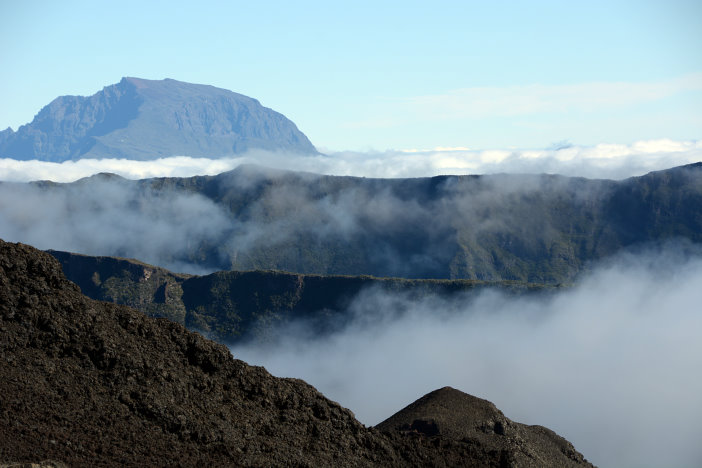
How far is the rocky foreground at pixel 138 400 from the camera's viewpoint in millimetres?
52906

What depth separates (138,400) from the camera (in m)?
57.6

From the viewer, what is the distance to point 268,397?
2596 inches

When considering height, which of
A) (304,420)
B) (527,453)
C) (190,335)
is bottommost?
(527,453)

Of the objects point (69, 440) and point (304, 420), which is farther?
point (304, 420)

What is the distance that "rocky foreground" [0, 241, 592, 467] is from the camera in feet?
174

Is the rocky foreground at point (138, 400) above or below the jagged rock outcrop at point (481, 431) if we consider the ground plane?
above

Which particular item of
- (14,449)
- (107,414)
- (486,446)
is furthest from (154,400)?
(486,446)

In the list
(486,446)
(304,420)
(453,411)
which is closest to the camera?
(304,420)

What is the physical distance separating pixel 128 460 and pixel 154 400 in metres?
6.46

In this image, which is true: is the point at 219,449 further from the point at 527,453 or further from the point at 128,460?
the point at 527,453

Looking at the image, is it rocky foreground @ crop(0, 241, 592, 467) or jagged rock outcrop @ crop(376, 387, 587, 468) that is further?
jagged rock outcrop @ crop(376, 387, 587, 468)

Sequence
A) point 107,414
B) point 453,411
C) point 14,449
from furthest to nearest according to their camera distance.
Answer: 1. point 453,411
2. point 107,414
3. point 14,449

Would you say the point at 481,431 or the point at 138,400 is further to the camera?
the point at 481,431

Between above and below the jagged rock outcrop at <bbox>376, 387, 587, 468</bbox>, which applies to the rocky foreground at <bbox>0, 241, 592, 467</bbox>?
above
